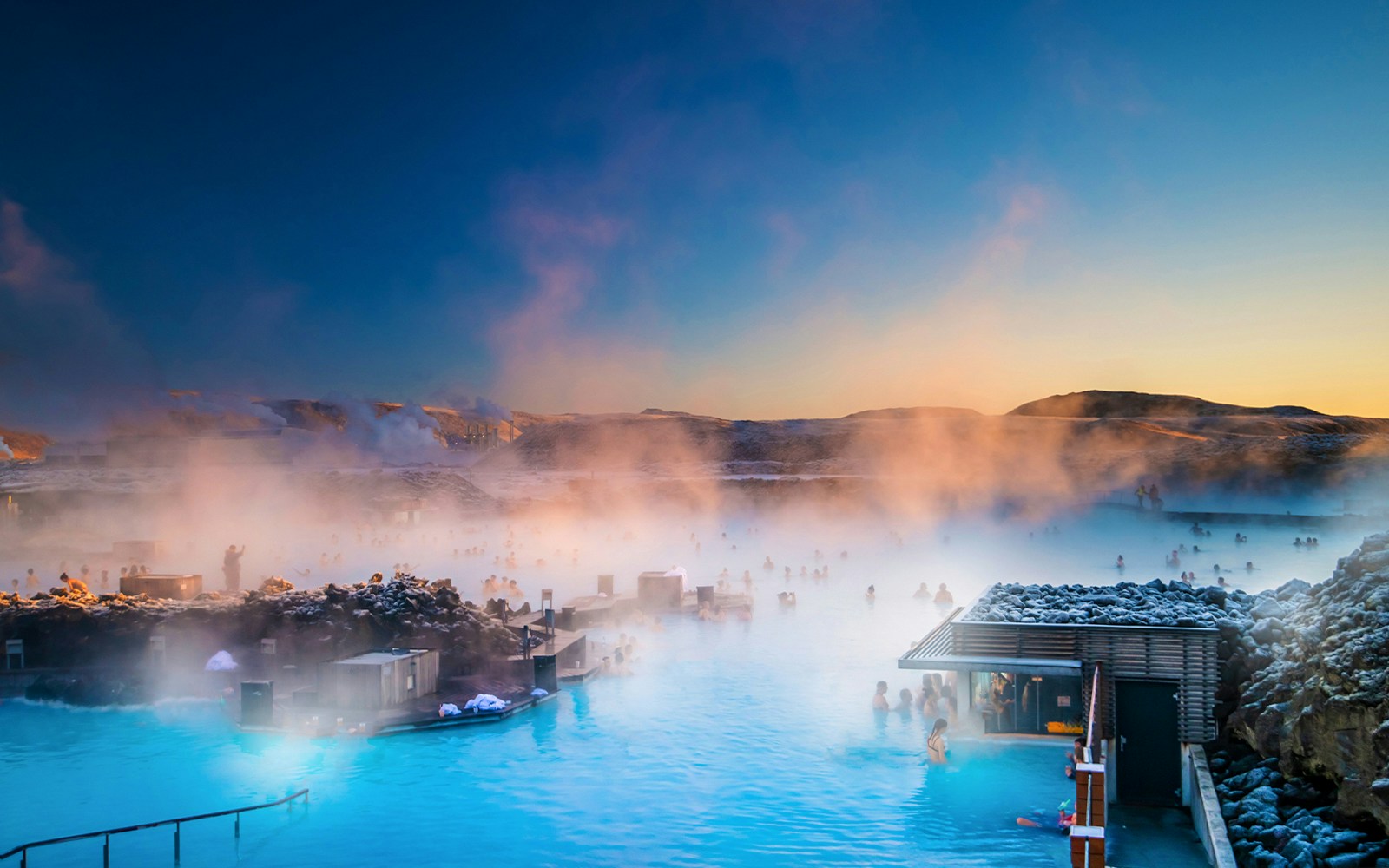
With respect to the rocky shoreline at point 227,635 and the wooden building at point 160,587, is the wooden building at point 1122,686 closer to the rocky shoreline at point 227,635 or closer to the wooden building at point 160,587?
the rocky shoreline at point 227,635

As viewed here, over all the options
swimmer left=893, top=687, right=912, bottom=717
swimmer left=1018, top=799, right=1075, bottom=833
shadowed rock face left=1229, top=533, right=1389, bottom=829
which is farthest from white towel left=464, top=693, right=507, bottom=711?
shadowed rock face left=1229, top=533, right=1389, bottom=829

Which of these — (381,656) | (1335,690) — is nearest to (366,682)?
(381,656)

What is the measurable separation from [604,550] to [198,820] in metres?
34.2

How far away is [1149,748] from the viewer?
1162 centimetres

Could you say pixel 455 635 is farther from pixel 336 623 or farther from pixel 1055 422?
pixel 1055 422

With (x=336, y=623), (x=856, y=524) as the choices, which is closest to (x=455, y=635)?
(x=336, y=623)

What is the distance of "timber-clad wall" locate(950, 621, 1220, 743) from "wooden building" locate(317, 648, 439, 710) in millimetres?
10818

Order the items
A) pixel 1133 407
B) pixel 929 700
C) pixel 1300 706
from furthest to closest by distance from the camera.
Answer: pixel 1133 407, pixel 929 700, pixel 1300 706

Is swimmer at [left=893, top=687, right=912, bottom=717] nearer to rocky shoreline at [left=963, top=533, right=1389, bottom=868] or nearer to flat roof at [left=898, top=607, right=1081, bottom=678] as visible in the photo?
rocky shoreline at [left=963, top=533, right=1389, bottom=868]

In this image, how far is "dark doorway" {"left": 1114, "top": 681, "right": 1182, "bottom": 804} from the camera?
37.8 ft

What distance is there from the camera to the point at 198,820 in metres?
12.8

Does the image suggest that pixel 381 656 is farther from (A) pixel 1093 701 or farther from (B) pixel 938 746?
(A) pixel 1093 701

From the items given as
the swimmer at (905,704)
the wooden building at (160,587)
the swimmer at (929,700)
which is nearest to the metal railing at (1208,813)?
the swimmer at (929,700)

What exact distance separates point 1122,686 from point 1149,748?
80cm
